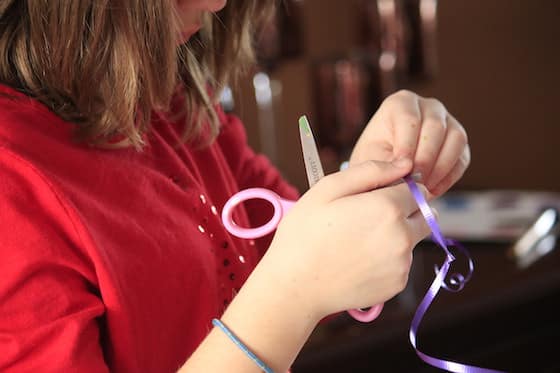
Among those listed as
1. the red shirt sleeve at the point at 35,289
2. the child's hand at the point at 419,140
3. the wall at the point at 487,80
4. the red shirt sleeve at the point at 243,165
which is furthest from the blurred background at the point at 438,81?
the red shirt sleeve at the point at 35,289

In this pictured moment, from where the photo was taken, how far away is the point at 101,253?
0.58 m

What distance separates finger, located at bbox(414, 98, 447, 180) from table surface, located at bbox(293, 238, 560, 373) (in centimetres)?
51

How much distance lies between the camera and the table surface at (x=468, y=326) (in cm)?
115

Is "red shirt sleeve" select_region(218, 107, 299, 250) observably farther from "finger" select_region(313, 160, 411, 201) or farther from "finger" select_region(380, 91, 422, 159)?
"finger" select_region(313, 160, 411, 201)

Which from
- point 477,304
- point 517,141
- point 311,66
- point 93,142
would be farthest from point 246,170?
point 517,141

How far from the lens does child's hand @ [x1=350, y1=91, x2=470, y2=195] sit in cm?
67

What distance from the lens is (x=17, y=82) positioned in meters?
0.63

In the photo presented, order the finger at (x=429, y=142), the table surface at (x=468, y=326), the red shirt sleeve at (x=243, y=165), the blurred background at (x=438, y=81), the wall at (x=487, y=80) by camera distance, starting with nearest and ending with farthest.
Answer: the finger at (x=429, y=142) < the red shirt sleeve at (x=243, y=165) < the table surface at (x=468, y=326) < the blurred background at (x=438, y=81) < the wall at (x=487, y=80)

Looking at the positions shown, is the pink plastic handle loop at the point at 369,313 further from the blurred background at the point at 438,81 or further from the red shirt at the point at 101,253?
the blurred background at the point at 438,81

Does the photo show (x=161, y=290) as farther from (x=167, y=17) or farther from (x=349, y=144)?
(x=349, y=144)

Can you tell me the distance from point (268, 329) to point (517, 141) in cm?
190

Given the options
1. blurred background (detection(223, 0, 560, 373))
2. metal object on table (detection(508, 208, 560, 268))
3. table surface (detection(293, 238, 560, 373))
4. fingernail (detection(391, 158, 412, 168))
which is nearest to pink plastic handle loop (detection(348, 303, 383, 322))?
fingernail (detection(391, 158, 412, 168))

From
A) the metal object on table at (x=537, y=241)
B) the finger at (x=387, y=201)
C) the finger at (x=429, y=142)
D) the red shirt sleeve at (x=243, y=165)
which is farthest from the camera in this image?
the metal object on table at (x=537, y=241)

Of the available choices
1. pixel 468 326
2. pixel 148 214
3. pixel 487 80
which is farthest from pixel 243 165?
pixel 487 80
